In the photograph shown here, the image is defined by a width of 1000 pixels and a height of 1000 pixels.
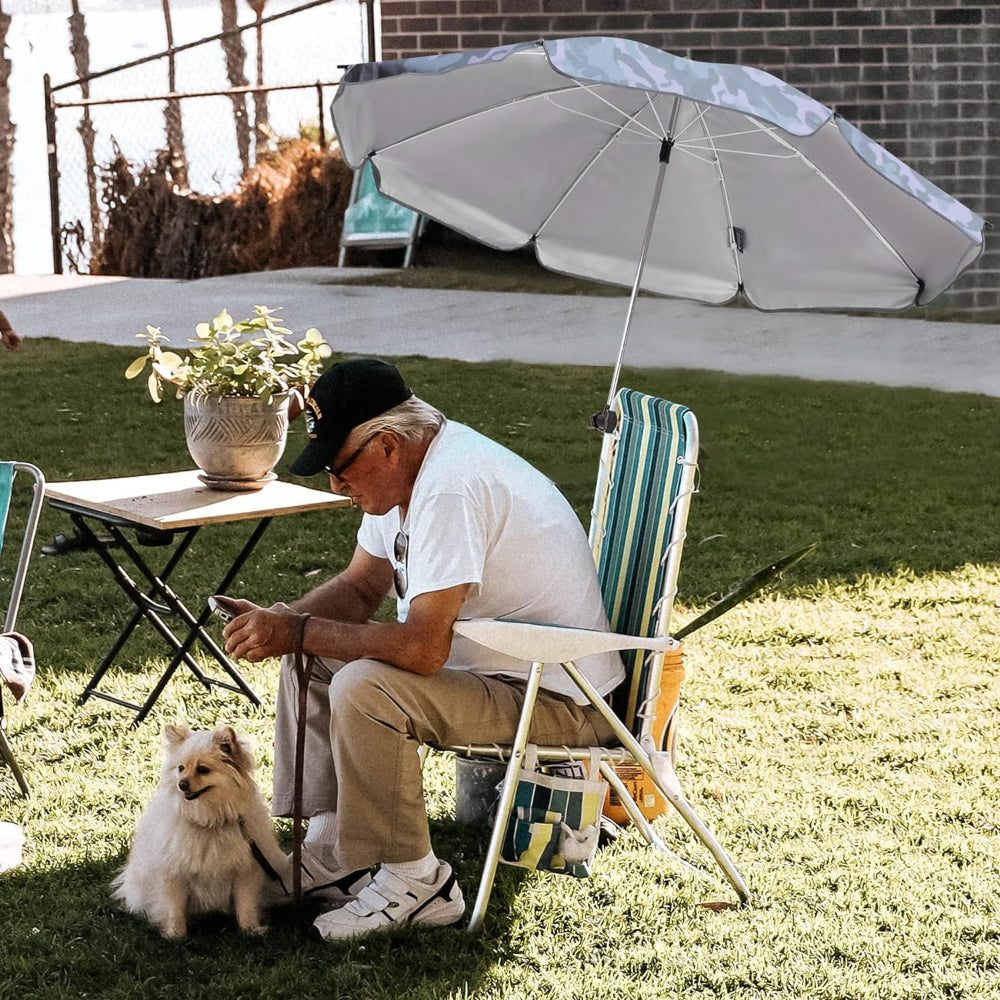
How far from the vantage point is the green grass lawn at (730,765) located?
320cm

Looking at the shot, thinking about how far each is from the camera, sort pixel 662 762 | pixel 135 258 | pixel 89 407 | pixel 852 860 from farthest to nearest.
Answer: pixel 135 258 → pixel 89 407 → pixel 852 860 → pixel 662 762

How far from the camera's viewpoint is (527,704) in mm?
3195

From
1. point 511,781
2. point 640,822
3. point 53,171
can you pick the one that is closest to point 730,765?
point 640,822

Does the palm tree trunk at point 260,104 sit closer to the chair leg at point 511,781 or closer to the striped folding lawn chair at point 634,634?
the striped folding lawn chair at point 634,634

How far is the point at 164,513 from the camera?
415 cm

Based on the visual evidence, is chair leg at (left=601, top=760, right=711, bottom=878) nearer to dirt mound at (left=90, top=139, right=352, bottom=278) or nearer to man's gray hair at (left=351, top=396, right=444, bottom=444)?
man's gray hair at (left=351, top=396, right=444, bottom=444)

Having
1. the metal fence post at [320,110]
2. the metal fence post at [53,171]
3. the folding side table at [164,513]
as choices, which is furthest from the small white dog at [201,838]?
the metal fence post at [53,171]

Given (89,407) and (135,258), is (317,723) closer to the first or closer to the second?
(89,407)

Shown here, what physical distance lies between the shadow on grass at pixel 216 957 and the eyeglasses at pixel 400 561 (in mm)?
731

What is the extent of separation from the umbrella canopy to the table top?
944 millimetres

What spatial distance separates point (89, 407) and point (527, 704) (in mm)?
6052

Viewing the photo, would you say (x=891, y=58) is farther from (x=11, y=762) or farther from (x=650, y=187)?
(x=11, y=762)

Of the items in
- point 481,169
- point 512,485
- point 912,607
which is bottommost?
point 912,607

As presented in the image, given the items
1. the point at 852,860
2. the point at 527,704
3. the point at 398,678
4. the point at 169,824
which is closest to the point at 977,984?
the point at 852,860
